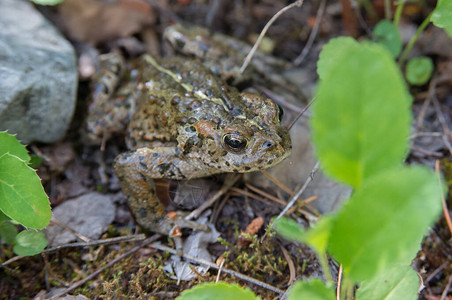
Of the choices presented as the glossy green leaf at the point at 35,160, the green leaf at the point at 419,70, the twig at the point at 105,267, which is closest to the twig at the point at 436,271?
the green leaf at the point at 419,70

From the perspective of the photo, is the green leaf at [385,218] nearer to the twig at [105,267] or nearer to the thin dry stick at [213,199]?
the thin dry stick at [213,199]

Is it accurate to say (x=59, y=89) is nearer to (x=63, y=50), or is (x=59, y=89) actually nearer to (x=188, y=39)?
(x=63, y=50)

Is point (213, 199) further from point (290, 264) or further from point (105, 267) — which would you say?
point (105, 267)

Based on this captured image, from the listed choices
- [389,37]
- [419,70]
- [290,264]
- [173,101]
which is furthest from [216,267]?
[419,70]

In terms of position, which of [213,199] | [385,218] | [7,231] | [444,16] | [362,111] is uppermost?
[444,16]

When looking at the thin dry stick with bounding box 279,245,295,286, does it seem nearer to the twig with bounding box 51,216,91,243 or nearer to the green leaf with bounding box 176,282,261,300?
the green leaf with bounding box 176,282,261,300

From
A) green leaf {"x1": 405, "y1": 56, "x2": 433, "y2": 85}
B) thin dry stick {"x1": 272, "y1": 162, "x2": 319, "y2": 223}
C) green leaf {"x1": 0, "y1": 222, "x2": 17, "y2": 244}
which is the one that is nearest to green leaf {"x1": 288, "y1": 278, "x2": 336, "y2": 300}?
thin dry stick {"x1": 272, "y1": 162, "x2": 319, "y2": 223}
